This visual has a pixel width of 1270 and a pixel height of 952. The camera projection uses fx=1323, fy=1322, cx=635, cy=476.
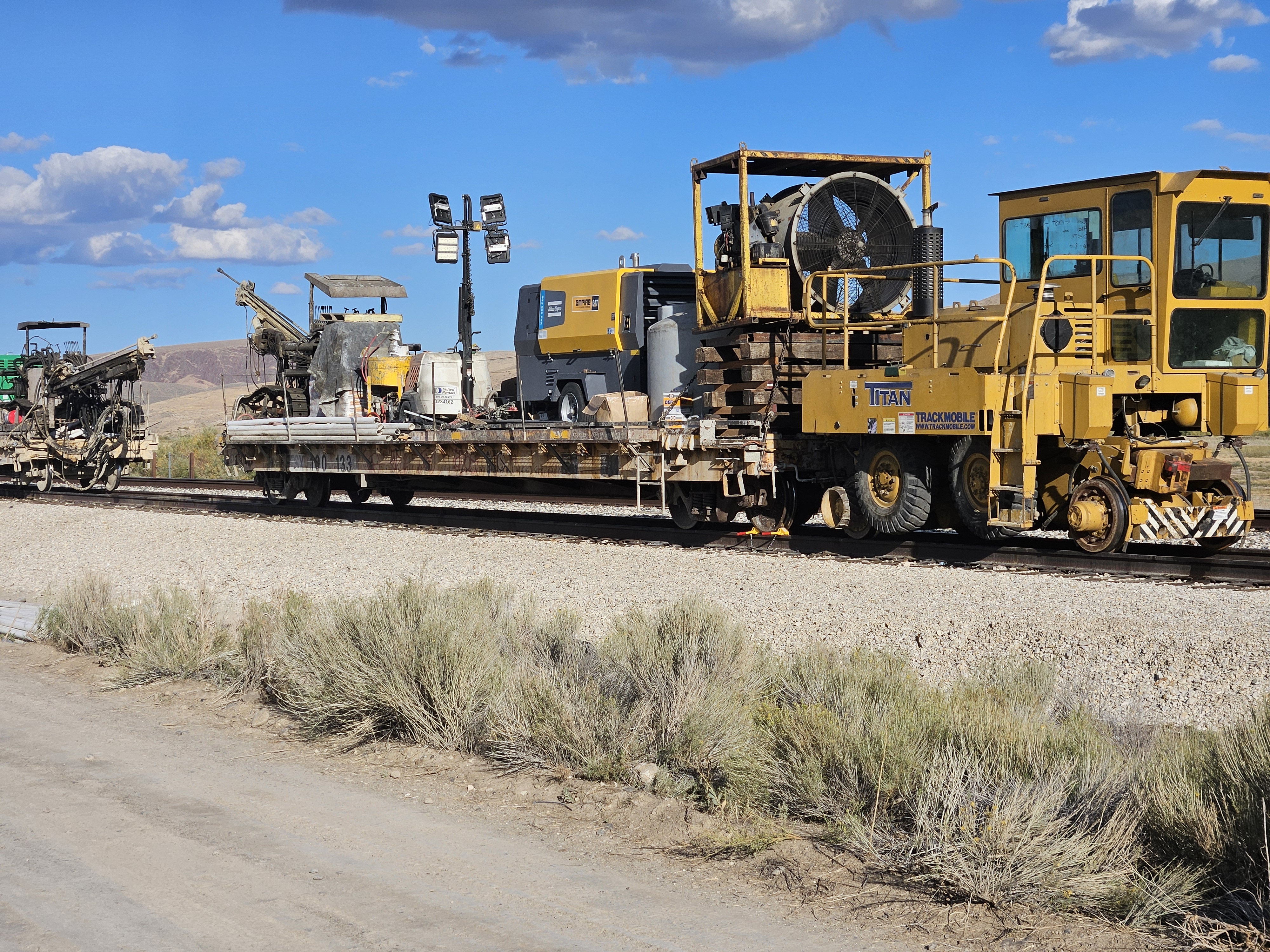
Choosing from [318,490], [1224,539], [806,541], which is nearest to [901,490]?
[806,541]

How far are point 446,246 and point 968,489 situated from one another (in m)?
9.13

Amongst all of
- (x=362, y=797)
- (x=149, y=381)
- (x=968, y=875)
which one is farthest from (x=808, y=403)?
(x=149, y=381)

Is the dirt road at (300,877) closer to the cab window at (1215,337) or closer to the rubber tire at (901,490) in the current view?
the rubber tire at (901,490)

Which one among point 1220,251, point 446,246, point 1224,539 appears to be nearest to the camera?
point 1224,539

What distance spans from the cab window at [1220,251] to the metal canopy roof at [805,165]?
4.11m

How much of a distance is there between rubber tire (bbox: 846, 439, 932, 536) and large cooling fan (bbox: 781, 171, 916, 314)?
7.05ft

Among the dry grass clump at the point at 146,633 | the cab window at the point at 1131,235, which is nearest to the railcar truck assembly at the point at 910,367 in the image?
the cab window at the point at 1131,235

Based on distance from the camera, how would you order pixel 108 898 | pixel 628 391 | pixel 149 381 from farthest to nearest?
pixel 149 381, pixel 628 391, pixel 108 898

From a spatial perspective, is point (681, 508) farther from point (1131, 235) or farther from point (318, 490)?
point (318, 490)

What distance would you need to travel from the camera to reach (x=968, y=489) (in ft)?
42.5

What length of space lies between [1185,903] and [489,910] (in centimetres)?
252

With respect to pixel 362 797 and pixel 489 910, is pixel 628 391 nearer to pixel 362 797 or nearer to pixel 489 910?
pixel 362 797

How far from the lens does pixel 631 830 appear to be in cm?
610

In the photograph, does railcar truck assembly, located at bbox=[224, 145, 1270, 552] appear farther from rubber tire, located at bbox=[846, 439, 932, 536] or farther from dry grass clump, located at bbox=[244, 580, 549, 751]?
dry grass clump, located at bbox=[244, 580, 549, 751]
